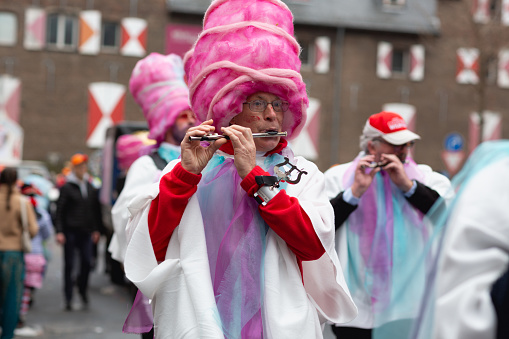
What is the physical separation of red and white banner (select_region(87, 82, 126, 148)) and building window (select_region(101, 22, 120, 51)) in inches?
60.3

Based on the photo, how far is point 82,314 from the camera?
29.2 feet

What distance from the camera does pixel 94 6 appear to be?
90.4 ft

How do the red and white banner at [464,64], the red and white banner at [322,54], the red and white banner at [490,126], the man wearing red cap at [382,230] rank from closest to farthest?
the man wearing red cap at [382,230], the red and white banner at [464,64], the red and white banner at [322,54], the red and white banner at [490,126]

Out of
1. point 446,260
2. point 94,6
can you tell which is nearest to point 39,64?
point 94,6

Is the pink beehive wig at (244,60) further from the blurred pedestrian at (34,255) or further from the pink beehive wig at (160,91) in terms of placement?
the blurred pedestrian at (34,255)

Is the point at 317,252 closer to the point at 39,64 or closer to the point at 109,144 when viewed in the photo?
the point at 109,144

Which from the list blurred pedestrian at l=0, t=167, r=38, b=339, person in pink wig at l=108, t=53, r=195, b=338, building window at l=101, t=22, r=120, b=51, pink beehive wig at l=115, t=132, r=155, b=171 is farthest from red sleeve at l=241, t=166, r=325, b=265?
building window at l=101, t=22, r=120, b=51

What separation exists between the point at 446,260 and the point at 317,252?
3.00 feet

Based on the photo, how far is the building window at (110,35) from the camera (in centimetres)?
2790

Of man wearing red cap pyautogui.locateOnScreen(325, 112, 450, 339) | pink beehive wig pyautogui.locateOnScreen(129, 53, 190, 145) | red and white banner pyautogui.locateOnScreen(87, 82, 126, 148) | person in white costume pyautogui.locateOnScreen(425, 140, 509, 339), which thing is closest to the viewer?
person in white costume pyautogui.locateOnScreen(425, 140, 509, 339)

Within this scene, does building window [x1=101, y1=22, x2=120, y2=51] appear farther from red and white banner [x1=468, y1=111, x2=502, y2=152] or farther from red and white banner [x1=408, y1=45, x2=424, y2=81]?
red and white banner [x1=468, y1=111, x2=502, y2=152]

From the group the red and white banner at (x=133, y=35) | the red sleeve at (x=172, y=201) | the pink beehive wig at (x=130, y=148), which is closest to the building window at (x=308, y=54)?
the red and white banner at (x=133, y=35)

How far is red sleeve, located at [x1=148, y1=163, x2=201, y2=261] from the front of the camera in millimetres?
2635

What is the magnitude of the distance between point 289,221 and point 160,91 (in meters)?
2.30
